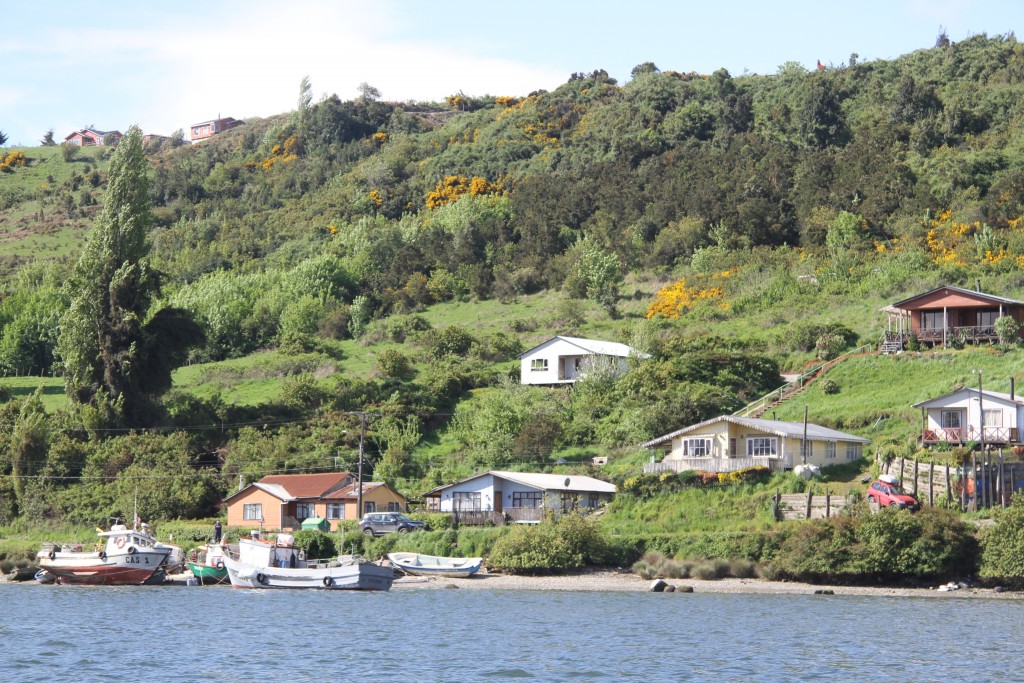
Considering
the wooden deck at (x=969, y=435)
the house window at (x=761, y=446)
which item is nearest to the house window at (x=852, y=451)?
the wooden deck at (x=969, y=435)

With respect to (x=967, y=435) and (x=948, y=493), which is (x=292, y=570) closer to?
(x=948, y=493)

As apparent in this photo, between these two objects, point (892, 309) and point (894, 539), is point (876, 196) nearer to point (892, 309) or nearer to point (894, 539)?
point (892, 309)

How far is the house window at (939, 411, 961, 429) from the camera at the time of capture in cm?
6475

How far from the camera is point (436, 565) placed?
60.7m

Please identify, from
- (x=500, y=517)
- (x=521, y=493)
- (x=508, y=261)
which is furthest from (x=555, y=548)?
(x=508, y=261)

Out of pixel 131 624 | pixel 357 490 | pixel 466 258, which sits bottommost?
pixel 131 624

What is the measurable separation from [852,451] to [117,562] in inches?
1411

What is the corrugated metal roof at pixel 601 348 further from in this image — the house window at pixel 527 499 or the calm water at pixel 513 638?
the calm water at pixel 513 638

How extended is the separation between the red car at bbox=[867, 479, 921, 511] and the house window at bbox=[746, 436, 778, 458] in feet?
23.8

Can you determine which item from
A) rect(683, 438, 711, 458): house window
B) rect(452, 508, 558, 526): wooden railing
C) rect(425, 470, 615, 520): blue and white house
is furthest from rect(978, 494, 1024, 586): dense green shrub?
rect(452, 508, 558, 526): wooden railing

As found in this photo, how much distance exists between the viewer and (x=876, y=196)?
362 ft

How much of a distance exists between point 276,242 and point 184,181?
34.2 meters

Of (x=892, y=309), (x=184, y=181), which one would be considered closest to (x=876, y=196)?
(x=892, y=309)

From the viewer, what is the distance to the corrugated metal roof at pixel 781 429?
6481cm
